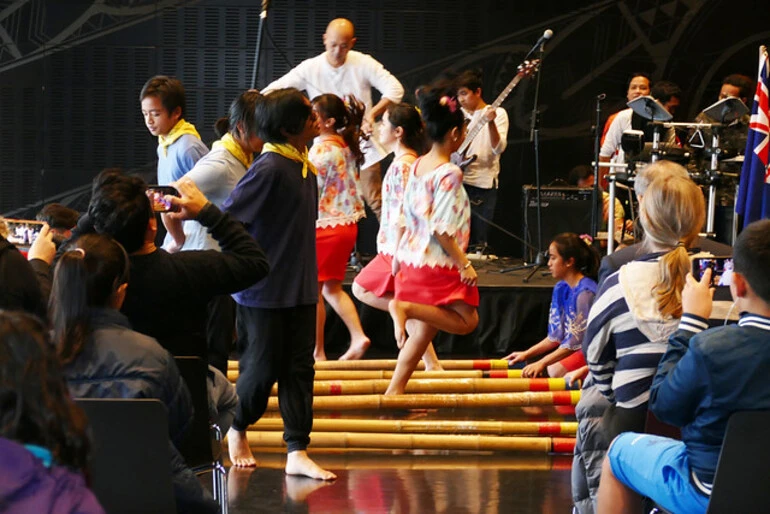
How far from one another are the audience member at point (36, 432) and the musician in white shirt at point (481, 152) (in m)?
6.97

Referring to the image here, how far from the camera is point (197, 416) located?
3.45 meters

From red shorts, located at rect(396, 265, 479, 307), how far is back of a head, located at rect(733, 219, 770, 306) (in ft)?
9.93

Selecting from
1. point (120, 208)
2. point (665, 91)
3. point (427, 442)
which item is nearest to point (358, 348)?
point (427, 442)

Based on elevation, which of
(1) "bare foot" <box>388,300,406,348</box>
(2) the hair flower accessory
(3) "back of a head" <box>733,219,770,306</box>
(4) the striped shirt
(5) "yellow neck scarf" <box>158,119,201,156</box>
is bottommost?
(1) "bare foot" <box>388,300,406,348</box>

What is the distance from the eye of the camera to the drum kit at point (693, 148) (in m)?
7.95

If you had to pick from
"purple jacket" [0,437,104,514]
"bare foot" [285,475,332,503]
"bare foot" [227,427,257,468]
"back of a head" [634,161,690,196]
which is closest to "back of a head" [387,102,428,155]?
"bare foot" [227,427,257,468]

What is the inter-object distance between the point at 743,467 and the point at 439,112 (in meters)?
3.20

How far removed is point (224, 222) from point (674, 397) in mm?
1567

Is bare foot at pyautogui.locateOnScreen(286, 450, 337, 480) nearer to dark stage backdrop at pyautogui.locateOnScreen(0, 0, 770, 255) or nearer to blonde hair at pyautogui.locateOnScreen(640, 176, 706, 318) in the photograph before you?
blonde hair at pyautogui.locateOnScreen(640, 176, 706, 318)

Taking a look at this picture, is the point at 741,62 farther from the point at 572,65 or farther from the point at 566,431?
the point at 566,431

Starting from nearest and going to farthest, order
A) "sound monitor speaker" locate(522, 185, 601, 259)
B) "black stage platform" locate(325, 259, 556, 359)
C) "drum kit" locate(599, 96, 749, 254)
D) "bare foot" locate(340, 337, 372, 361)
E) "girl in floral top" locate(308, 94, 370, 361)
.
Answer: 1. "girl in floral top" locate(308, 94, 370, 361)
2. "bare foot" locate(340, 337, 372, 361)
3. "drum kit" locate(599, 96, 749, 254)
4. "black stage platform" locate(325, 259, 556, 359)
5. "sound monitor speaker" locate(522, 185, 601, 259)

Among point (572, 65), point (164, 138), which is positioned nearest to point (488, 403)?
point (164, 138)

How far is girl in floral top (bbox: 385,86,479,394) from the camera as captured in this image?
5621 millimetres

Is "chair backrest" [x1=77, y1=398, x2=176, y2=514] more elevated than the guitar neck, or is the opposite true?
the guitar neck
